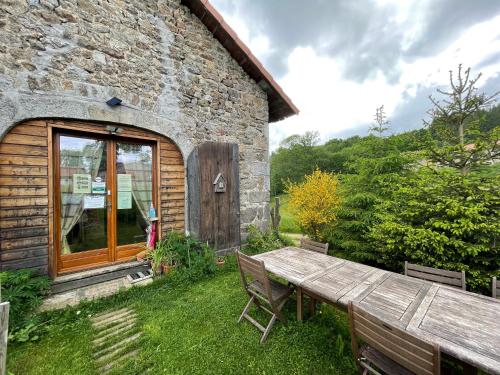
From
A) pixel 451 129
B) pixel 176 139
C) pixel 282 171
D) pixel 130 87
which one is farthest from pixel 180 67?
pixel 282 171

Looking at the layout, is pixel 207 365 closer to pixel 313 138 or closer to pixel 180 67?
pixel 180 67

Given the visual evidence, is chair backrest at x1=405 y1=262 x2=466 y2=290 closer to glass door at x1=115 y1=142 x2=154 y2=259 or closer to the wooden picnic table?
the wooden picnic table

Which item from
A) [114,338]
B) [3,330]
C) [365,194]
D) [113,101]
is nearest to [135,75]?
[113,101]

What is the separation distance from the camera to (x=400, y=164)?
4508mm

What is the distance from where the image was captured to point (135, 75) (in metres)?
3.77

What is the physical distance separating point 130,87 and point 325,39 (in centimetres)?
760

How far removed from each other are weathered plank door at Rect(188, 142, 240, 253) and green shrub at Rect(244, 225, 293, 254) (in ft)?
1.58

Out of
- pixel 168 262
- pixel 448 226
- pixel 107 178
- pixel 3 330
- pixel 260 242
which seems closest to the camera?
pixel 3 330

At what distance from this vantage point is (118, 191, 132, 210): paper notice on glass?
3848 millimetres

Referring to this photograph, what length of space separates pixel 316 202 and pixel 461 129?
358 cm

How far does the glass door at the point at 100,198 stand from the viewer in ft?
11.0

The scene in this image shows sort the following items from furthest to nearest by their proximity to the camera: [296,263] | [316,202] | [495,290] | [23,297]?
[316,202]
[296,263]
[23,297]
[495,290]

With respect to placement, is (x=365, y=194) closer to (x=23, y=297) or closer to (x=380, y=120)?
(x=380, y=120)

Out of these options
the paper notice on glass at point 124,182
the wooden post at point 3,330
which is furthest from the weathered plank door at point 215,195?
the wooden post at point 3,330
